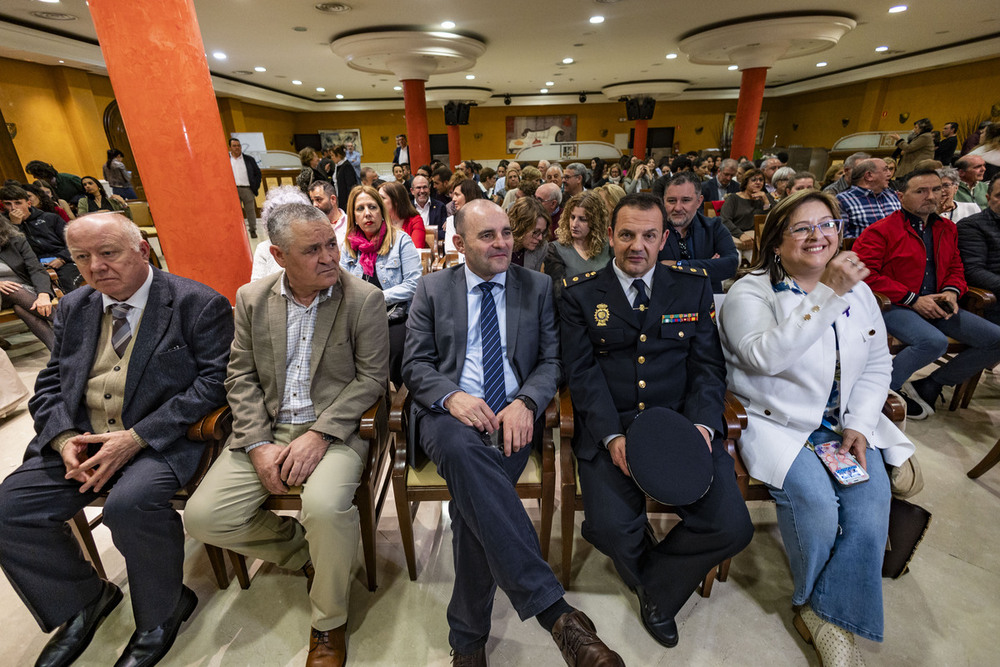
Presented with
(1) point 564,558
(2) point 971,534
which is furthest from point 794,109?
(1) point 564,558

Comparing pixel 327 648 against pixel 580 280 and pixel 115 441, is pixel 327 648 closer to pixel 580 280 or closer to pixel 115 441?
pixel 115 441

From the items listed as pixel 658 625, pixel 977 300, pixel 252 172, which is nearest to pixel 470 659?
pixel 658 625

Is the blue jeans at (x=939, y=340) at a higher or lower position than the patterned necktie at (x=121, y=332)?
lower

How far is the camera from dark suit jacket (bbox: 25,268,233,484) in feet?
5.54

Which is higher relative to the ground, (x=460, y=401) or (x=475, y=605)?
(x=460, y=401)

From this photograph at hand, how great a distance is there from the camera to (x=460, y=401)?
5.70ft

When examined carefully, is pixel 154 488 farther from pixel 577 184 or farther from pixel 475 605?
pixel 577 184

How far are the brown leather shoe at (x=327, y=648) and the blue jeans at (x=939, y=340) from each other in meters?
3.15

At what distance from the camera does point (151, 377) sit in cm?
172

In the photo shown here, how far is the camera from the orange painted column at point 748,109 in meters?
9.83

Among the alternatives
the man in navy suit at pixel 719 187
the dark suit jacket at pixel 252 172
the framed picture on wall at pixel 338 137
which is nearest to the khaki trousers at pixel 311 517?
the man in navy suit at pixel 719 187

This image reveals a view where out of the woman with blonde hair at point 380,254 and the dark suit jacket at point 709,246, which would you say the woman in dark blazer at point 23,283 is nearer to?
the woman with blonde hair at point 380,254

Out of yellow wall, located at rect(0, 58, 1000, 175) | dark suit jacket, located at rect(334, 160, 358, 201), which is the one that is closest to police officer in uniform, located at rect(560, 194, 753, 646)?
dark suit jacket, located at rect(334, 160, 358, 201)

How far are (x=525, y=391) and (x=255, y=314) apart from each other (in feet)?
3.60
